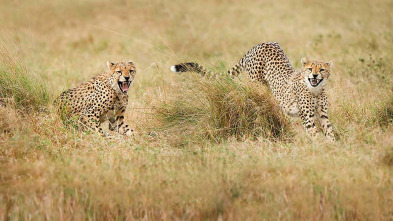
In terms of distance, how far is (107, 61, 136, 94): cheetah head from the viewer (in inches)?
216

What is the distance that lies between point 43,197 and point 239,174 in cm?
142

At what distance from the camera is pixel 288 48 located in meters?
10.1

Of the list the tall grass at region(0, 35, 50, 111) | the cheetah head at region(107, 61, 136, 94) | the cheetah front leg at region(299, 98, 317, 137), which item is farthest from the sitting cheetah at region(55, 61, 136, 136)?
the cheetah front leg at region(299, 98, 317, 137)

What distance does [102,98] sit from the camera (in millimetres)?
5594

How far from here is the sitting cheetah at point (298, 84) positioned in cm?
559

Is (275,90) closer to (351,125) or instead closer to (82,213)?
(351,125)

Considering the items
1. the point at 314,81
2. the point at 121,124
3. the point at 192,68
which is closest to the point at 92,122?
the point at 121,124

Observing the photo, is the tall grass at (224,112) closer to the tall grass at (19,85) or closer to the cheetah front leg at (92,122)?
the cheetah front leg at (92,122)

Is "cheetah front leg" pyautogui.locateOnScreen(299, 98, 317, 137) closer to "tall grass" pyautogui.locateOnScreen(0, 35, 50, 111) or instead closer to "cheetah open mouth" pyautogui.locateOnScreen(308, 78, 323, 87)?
"cheetah open mouth" pyautogui.locateOnScreen(308, 78, 323, 87)

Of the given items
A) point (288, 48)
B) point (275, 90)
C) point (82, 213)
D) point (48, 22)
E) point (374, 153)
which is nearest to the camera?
point (82, 213)

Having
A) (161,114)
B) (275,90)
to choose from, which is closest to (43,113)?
(161,114)

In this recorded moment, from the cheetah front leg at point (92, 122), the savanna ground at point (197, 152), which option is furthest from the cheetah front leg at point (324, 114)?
the cheetah front leg at point (92, 122)

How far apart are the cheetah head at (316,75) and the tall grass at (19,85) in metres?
2.66

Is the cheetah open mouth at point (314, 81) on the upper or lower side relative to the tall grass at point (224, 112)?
upper
